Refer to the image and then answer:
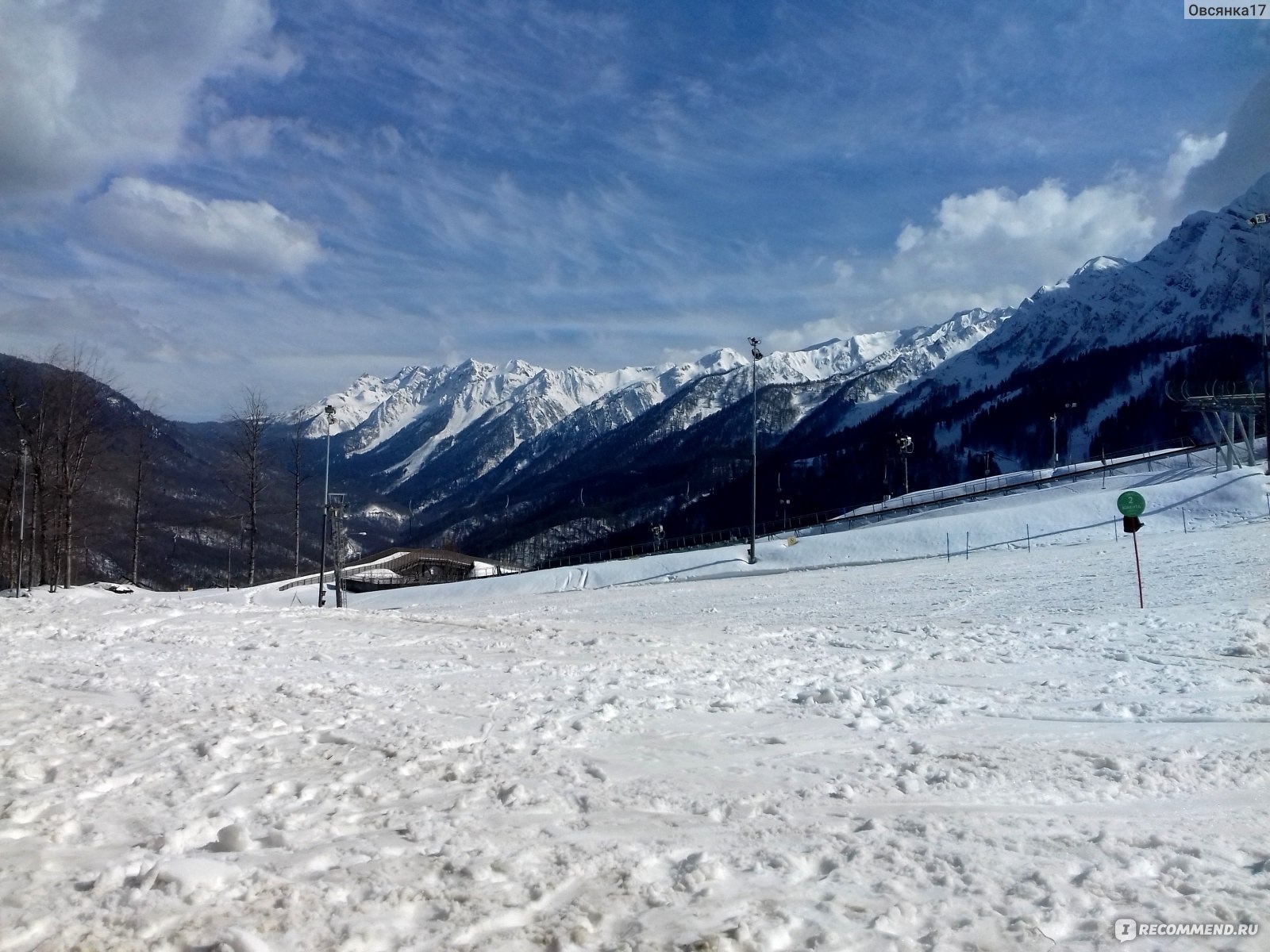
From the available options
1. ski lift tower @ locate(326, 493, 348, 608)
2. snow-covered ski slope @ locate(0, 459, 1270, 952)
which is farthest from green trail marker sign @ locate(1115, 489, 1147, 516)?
ski lift tower @ locate(326, 493, 348, 608)

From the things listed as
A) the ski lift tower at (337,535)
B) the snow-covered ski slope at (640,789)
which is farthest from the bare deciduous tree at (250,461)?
the snow-covered ski slope at (640,789)

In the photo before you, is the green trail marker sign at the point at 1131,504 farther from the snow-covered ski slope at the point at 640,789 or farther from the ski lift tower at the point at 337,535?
the ski lift tower at the point at 337,535

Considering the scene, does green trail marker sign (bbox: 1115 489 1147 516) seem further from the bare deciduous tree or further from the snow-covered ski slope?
the bare deciduous tree

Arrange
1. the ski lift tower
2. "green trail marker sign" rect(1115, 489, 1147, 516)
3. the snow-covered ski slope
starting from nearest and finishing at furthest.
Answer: the snow-covered ski slope → "green trail marker sign" rect(1115, 489, 1147, 516) → the ski lift tower

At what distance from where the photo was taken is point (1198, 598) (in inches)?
651

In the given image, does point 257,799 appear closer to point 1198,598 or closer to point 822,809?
point 822,809

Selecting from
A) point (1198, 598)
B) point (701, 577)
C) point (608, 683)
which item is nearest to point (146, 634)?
point (608, 683)

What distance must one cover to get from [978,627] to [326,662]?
1102cm

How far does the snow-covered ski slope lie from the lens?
433cm

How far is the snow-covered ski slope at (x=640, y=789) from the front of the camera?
171 inches

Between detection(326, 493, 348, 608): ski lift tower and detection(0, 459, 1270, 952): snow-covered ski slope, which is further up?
detection(326, 493, 348, 608): ski lift tower

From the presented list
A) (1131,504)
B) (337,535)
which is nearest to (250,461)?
(337,535)

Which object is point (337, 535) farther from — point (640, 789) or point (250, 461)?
point (640, 789)

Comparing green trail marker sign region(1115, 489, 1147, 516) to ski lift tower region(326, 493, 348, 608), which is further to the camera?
ski lift tower region(326, 493, 348, 608)
